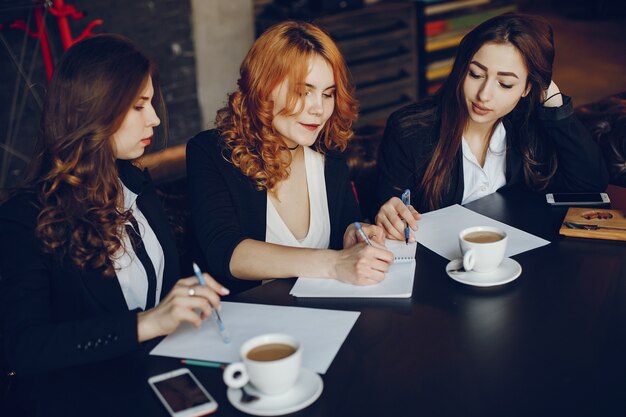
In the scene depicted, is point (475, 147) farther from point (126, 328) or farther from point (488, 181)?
point (126, 328)

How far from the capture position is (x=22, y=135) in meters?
3.52

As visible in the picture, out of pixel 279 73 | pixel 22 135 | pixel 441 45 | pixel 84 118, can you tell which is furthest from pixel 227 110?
pixel 441 45

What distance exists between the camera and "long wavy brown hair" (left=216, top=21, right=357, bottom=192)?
1.77m

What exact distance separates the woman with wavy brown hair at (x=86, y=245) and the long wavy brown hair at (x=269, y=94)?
26 centimetres

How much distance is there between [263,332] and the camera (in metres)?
1.31

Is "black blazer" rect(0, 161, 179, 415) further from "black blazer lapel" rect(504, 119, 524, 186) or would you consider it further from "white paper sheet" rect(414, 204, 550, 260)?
"black blazer lapel" rect(504, 119, 524, 186)

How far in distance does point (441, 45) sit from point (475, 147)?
2.91 metres

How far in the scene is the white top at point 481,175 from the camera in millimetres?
2137

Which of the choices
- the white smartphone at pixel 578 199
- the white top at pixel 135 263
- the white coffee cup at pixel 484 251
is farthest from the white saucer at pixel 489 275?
the white top at pixel 135 263

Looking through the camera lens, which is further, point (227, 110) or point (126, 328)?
point (227, 110)

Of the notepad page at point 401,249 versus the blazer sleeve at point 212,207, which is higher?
the blazer sleeve at point 212,207

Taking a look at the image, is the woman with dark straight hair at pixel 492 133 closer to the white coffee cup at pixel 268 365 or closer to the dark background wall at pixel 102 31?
the white coffee cup at pixel 268 365

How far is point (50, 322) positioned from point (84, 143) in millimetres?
370

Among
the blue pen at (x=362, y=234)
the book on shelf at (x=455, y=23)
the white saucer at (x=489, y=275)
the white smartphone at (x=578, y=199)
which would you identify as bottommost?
the white saucer at (x=489, y=275)
